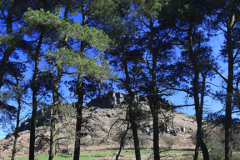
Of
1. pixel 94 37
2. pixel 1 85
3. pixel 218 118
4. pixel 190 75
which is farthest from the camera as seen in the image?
pixel 190 75

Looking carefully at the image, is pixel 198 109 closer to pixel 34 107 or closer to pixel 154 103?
pixel 154 103

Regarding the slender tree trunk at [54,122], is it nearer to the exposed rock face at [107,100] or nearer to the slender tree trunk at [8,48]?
the exposed rock face at [107,100]

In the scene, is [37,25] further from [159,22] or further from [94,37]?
[159,22]

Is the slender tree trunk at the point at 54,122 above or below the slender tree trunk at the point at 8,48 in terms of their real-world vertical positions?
below

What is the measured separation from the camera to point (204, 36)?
9.80 metres

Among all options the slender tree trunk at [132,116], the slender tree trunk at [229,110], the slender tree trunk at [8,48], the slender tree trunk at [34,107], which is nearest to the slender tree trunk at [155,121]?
the slender tree trunk at [132,116]

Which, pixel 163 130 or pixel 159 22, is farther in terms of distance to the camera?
pixel 159 22

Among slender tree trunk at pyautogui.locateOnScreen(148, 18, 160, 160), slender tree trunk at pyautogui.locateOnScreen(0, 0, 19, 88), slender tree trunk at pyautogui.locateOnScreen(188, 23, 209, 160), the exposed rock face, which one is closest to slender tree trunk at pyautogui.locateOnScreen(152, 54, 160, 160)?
slender tree trunk at pyautogui.locateOnScreen(148, 18, 160, 160)

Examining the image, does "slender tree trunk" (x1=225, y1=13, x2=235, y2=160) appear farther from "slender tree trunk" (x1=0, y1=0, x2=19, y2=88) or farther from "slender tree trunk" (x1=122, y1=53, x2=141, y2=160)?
"slender tree trunk" (x1=0, y1=0, x2=19, y2=88)

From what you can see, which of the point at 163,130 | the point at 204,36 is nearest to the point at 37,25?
the point at 163,130

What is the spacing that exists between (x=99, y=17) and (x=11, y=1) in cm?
404

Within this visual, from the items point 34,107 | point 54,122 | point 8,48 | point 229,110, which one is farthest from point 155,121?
point 8,48

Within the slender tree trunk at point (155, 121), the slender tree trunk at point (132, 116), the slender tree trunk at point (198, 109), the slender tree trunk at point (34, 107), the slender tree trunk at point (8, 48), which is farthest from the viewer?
the slender tree trunk at point (132, 116)

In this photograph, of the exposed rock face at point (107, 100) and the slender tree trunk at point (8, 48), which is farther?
the slender tree trunk at point (8, 48)
